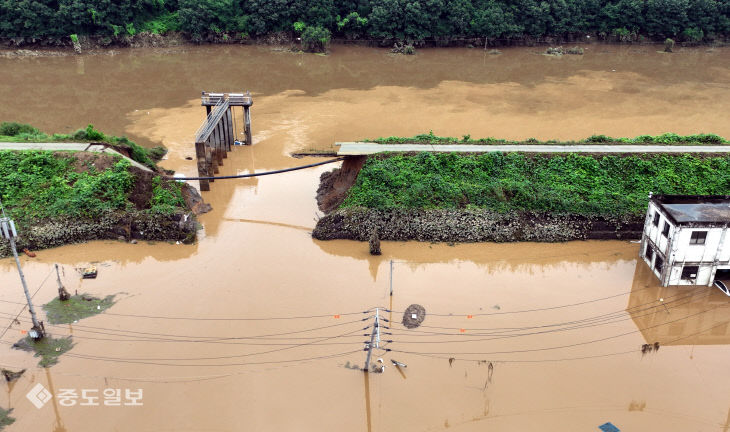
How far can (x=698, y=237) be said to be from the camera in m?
23.8

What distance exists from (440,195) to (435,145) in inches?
183

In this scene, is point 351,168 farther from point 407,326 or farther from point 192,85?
point 192,85

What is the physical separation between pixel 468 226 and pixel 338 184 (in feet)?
25.3

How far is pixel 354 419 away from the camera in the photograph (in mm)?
18312

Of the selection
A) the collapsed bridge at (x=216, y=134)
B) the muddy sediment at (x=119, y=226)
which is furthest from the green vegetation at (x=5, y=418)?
the collapsed bridge at (x=216, y=134)

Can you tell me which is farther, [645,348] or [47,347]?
[645,348]

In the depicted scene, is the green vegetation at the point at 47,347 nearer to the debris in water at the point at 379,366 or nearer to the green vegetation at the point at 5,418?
the green vegetation at the point at 5,418

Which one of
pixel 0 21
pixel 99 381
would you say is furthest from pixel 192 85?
pixel 99 381

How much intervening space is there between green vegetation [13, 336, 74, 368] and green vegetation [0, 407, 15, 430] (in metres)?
2.10

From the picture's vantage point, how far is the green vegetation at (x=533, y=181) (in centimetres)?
2848

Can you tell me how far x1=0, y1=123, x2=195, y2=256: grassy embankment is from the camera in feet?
88.8

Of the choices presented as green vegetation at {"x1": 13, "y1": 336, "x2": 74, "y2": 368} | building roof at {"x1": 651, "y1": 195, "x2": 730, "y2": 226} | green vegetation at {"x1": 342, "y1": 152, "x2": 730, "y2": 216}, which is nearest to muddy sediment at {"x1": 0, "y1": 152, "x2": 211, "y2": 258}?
green vegetation at {"x1": 13, "y1": 336, "x2": 74, "y2": 368}
